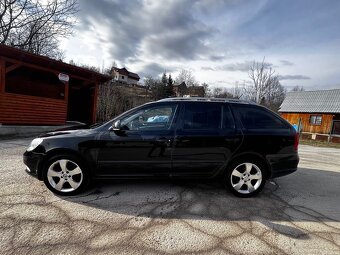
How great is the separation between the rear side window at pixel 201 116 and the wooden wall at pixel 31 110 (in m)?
9.45

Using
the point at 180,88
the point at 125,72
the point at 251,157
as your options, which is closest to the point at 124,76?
the point at 125,72

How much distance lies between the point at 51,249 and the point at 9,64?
423 inches

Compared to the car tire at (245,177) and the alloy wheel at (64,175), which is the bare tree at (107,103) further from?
the car tire at (245,177)

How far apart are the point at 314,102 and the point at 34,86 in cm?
2973

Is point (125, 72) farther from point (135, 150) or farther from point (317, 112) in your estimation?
point (135, 150)

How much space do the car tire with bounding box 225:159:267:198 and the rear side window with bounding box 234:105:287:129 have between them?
674 mm

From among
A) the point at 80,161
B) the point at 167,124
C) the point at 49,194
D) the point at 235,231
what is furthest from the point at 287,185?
the point at 49,194

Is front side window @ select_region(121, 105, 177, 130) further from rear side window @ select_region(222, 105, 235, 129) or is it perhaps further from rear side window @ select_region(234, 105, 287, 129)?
rear side window @ select_region(234, 105, 287, 129)

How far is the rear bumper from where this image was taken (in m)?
4.10

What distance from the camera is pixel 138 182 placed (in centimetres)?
445

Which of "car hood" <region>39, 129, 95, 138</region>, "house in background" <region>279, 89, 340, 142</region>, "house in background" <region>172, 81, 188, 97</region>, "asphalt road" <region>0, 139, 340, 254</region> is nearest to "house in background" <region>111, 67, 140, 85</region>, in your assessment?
"house in background" <region>172, 81, 188, 97</region>

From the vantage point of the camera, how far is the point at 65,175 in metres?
3.75

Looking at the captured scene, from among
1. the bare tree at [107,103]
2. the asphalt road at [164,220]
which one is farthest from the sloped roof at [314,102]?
the asphalt road at [164,220]

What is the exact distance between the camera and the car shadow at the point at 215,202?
3.29 metres
